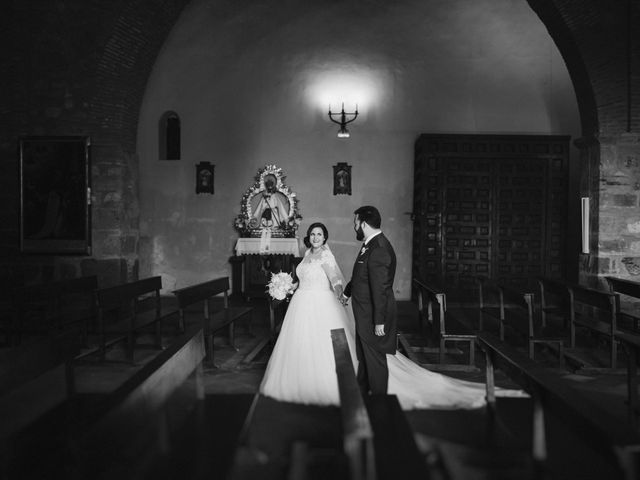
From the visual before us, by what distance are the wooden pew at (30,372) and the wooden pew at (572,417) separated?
2300 millimetres

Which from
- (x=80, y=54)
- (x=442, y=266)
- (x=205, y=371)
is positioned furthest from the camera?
(x=442, y=266)

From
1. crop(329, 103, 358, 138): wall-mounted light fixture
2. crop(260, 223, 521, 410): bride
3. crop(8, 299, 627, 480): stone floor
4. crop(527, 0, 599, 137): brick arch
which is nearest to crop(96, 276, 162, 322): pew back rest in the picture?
crop(8, 299, 627, 480): stone floor

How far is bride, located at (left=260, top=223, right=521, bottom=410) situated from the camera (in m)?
4.03

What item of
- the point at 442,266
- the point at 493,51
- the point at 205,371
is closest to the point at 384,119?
the point at 493,51

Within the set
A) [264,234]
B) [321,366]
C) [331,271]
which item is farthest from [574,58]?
[264,234]

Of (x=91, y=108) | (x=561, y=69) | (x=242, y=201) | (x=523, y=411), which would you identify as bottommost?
(x=523, y=411)

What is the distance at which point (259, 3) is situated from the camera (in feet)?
34.0

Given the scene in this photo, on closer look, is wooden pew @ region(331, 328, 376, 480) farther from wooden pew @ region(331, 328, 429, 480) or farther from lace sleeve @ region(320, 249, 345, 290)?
lace sleeve @ region(320, 249, 345, 290)

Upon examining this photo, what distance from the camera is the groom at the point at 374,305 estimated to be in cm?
398

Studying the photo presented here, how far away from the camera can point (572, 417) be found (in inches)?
76.9

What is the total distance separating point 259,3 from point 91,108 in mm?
4477

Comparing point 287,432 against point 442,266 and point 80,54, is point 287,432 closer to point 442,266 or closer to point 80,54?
point 80,54

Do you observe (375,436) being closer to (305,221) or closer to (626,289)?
(626,289)

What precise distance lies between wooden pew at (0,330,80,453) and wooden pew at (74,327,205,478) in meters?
0.50
